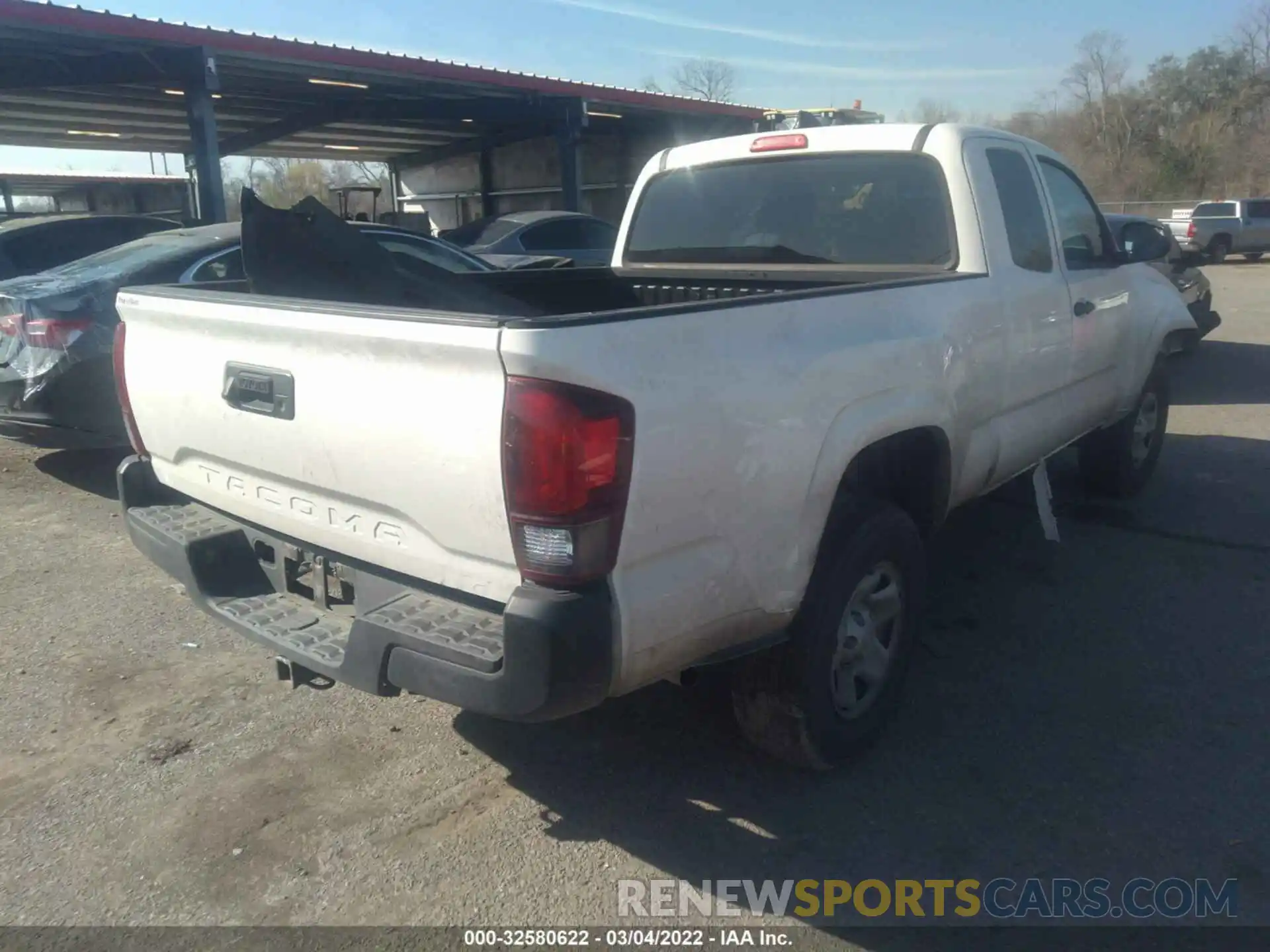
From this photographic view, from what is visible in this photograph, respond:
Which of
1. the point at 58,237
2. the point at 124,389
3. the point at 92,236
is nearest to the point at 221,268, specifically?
the point at 124,389

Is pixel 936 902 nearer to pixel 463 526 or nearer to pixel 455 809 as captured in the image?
pixel 455 809

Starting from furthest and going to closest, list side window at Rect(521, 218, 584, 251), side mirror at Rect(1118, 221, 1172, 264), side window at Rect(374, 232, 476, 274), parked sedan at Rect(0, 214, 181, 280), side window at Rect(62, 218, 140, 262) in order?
side window at Rect(521, 218, 584, 251), side window at Rect(62, 218, 140, 262), parked sedan at Rect(0, 214, 181, 280), side window at Rect(374, 232, 476, 274), side mirror at Rect(1118, 221, 1172, 264)

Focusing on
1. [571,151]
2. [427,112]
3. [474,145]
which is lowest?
[571,151]

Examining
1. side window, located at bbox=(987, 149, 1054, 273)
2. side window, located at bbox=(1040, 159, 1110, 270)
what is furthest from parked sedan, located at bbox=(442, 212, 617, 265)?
side window, located at bbox=(987, 149, 1054, 273)

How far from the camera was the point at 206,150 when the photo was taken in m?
16.5

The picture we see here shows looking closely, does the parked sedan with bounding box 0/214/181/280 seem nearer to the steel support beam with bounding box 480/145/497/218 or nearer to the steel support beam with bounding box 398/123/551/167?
the steel support beam with bounding box 398/123/551/167

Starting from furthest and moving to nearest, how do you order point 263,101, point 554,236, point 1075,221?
1. point 263,101
2. point 554,236
3. point 1075,221

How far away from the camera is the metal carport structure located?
15.6m

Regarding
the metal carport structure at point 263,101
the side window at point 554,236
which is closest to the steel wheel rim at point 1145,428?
the side window at point 554,236

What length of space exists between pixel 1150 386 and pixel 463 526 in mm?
5109

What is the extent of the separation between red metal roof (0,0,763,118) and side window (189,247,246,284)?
931cm

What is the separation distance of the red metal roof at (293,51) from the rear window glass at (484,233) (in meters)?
5.53

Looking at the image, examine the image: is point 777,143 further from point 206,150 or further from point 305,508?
point 206,150

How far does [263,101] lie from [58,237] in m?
13.3
